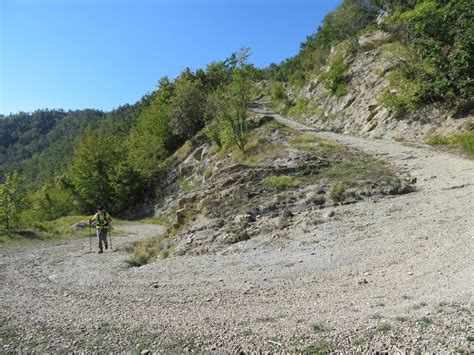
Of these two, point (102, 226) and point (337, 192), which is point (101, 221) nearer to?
point (102, 226)

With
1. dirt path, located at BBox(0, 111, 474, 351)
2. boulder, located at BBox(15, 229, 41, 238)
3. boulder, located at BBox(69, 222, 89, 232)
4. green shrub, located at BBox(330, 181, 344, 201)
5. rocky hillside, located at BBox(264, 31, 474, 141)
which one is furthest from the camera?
boulder, located at BBox(69, 222, 89, 232)

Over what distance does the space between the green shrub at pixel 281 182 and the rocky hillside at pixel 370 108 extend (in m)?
9.59

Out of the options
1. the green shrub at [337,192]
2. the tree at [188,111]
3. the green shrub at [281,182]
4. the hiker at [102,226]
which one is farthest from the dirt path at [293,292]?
the tree at [188,111]

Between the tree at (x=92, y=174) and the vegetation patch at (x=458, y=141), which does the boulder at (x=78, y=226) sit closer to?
the tree at (x=92, y=174)

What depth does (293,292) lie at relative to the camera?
20.8 ft

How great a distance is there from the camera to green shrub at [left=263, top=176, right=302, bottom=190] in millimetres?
Answer: 13570

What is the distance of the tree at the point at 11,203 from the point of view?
1992 cm

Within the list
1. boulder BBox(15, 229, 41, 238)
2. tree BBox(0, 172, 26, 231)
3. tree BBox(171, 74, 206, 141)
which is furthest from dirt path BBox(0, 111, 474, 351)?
tree BBox(171, 74, 206, 141)

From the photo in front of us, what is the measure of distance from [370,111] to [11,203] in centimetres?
2407

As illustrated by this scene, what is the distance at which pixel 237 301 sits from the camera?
20.6 feet

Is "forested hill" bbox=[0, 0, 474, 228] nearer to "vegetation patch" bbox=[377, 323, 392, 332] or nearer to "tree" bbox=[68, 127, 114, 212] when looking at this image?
"tree" bbox=[68, 127, 114, 212]

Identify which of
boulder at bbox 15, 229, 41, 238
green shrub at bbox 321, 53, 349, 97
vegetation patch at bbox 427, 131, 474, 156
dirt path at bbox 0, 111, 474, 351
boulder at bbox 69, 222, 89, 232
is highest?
green shrub at bbox 321, 53, 349, 97

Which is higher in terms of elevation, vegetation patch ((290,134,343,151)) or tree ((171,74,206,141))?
tree ((171,74,206,141))

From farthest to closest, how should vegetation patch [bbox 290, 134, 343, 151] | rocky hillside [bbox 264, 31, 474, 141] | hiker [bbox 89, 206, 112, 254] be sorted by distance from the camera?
rocky hillside [bbox 264, 31, 474, 141], vegetation patch [bbox 290, 134, 343, 151], hiker [bbox 89, 206, 112, 254]
